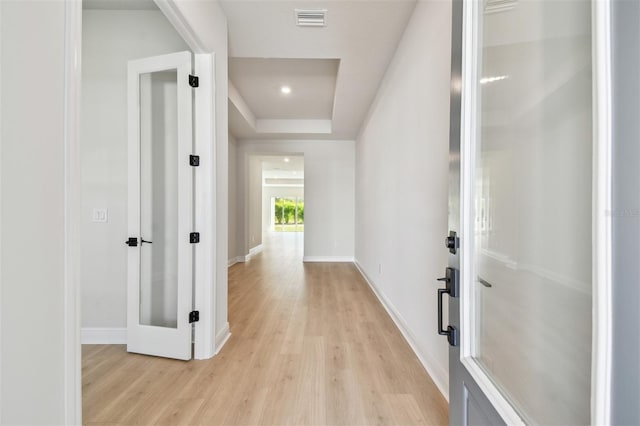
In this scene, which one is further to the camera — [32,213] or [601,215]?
[32,213]

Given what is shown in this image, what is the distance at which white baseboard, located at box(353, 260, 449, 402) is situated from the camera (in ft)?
5.78

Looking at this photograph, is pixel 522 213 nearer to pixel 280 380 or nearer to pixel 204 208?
pixel 280 380

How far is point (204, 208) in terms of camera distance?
7.32 feet

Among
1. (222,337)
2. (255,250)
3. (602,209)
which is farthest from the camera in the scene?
(255,250)

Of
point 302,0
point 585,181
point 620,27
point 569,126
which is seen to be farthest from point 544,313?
point 302,0

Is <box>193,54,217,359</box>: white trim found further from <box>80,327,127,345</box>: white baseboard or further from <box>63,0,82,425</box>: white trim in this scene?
<box>63,0,82,425</box>: white trim

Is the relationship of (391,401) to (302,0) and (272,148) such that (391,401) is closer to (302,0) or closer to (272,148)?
(302,0)

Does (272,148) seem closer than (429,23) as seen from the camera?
No

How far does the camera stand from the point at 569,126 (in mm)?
663

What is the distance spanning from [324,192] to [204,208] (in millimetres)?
4406

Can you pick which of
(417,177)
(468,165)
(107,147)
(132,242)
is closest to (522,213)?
(468,165)

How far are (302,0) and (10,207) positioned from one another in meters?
2.38

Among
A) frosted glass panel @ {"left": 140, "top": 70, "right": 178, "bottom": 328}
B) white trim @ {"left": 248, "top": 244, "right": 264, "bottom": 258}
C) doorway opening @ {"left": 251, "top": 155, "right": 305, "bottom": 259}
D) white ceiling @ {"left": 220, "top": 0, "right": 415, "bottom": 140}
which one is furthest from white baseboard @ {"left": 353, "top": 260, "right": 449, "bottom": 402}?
doorway opening @ {"left": 251, "top": 155, "right": 305, "bottom": 259}

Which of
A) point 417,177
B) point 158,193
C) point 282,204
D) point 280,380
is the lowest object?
point 280,380
